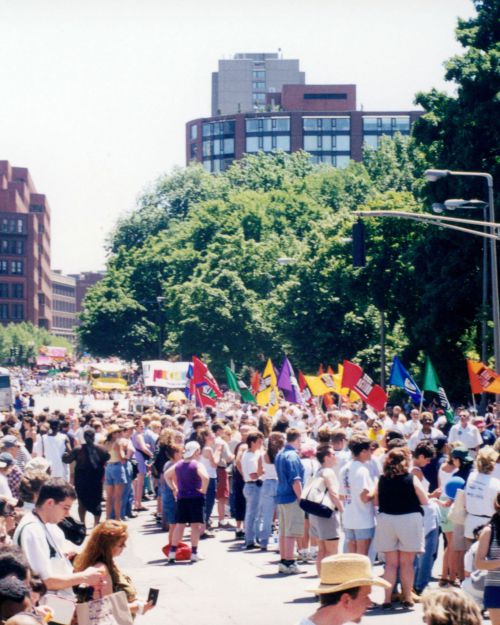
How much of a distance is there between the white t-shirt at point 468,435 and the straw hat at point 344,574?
58.9 feet

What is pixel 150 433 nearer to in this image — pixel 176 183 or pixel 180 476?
pixel 180 476

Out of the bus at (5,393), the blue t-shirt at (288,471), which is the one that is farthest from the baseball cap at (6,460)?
the bus at (5,393)

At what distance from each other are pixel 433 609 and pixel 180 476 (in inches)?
470

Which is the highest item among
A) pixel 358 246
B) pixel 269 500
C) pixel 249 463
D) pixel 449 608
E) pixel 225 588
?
pixel 358 246

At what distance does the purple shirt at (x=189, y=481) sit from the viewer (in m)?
17.0

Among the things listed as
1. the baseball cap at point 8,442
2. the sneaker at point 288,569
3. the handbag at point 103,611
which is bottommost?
the sneaker at point 288,569

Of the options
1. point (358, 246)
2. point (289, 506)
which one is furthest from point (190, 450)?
point (358, 246)

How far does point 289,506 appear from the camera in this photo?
1569 cm

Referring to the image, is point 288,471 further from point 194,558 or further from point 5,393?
point 5,393

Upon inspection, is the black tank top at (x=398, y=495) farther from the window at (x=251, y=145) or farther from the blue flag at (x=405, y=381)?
the window at (x=251, y=145)

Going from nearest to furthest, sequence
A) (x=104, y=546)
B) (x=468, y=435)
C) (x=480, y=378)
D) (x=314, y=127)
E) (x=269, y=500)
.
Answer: (x=104, y=546), (x=269, y=500), (x=468, y=435), (x=480, y=378), (x=314, y=127)

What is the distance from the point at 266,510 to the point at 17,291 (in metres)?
171

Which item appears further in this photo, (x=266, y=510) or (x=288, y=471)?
(x=266, y=510)

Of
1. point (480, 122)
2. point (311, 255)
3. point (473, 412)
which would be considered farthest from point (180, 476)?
point (311, 255)
